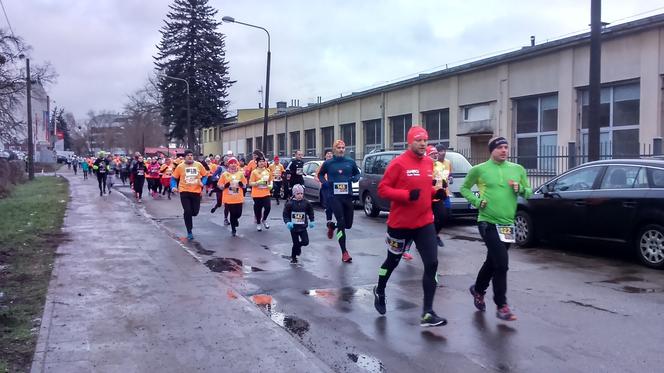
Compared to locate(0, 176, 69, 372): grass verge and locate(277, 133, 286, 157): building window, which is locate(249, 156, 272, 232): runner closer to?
locate(0, 176, 69, 372): grass verge

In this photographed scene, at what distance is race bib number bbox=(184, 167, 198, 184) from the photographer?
41.5ft

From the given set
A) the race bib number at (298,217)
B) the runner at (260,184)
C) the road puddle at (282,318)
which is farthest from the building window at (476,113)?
the road puddle at (282,318)

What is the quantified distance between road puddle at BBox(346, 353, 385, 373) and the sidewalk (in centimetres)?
29

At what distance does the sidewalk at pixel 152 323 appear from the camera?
17.2 ft

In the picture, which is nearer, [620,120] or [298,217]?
[298,217]

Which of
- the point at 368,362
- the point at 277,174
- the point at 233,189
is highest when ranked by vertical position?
the point at 277,174

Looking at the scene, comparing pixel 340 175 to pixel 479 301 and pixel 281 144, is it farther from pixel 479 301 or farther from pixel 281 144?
pixel 281 144

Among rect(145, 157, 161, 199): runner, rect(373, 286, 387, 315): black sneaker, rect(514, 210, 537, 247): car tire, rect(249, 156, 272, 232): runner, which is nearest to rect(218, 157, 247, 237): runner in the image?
rect(249, 156, 272, 232): runner

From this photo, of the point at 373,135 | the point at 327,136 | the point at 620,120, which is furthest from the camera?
the point at 327,136

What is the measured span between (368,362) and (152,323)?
2432 millimetres

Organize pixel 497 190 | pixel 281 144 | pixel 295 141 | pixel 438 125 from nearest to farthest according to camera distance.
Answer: pixel 497 190 < pixel 438 125 < pixel 295 141 < pixel 281 144

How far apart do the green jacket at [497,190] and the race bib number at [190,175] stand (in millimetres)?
7244

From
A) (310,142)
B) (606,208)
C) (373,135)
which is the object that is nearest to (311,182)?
(373,135)

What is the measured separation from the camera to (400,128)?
104 feet
